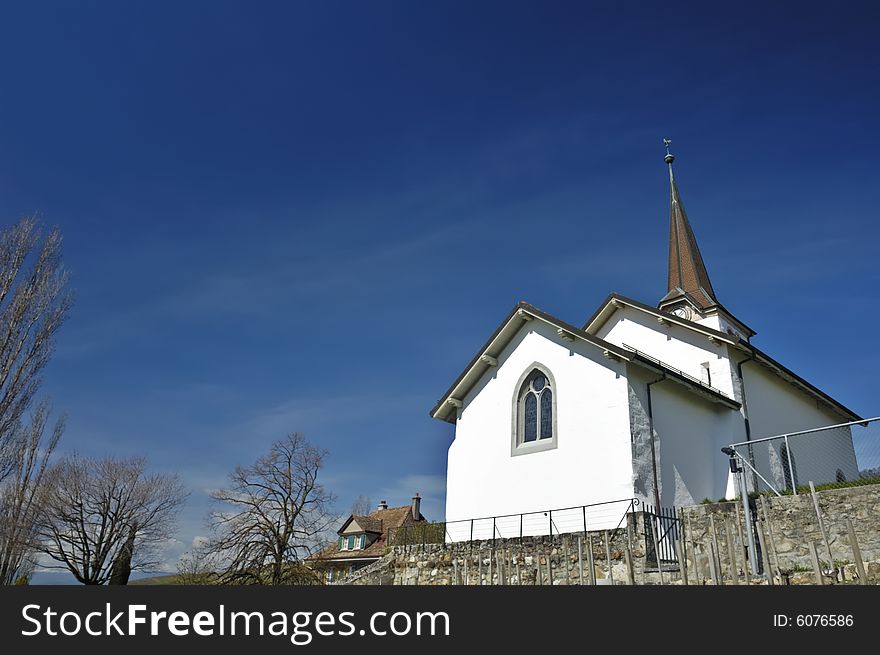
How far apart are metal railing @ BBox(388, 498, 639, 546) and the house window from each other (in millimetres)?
2168

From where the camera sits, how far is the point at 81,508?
3556 cm

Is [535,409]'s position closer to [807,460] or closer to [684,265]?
[807,460]

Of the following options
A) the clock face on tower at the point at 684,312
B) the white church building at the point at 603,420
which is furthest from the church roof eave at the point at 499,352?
the clock face on tower at the point at 684,312

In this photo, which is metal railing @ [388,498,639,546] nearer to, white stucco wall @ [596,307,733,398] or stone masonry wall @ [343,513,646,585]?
stone masonry wall @ [343,513,646,585]

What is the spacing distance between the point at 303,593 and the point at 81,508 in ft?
122

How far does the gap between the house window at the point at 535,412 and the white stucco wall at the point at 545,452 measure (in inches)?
8.2

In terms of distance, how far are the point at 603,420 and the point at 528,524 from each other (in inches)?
154

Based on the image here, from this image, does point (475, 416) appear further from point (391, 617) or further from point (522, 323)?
point (391, 617)

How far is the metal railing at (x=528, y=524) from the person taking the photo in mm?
17594

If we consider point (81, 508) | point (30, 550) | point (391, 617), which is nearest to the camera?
point (391, 617)

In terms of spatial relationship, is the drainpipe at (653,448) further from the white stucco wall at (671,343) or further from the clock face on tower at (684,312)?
the clock face on tower at (684,312)

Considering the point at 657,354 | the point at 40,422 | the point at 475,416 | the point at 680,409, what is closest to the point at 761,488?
the point at 680,409

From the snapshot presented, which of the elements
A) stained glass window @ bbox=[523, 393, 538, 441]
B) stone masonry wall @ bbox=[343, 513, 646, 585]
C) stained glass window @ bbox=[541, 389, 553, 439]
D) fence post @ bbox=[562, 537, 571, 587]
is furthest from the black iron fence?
stained glass window @ bbox=[523, 393, 538, 441]

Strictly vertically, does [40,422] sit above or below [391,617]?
above
